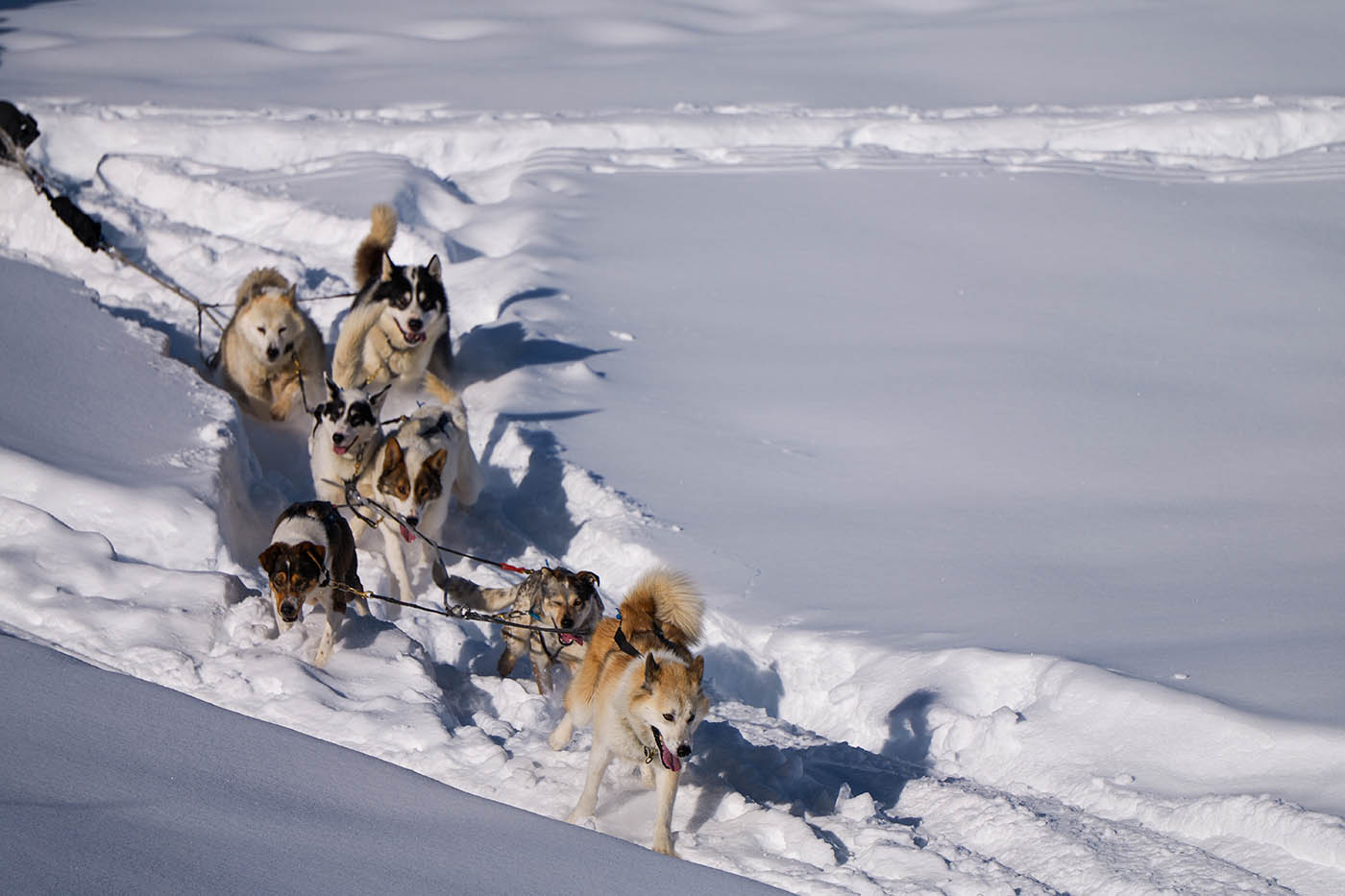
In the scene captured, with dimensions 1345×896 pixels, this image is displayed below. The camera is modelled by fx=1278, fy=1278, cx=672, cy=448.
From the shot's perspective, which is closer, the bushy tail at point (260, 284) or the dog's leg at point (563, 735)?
the dog's leg at point (563, 735)

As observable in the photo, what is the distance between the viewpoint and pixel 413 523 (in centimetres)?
543

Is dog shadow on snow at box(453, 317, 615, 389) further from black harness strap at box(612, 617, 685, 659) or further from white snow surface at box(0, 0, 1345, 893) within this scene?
black harness strap at box(612, 617, 685, 659)

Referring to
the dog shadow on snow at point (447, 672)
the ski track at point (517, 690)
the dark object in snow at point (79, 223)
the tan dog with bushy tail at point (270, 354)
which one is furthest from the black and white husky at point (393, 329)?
the dog shadow on snow at point (447, 672)

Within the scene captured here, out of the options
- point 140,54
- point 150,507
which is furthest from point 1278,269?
point 140,54

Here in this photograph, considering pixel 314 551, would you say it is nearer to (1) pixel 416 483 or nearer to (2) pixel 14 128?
(1) pixel 416 483

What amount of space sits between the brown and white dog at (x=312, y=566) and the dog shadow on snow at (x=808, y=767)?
1382mm

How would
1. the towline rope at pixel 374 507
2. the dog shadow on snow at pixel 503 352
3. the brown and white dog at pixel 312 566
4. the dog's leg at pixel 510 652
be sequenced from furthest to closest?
the dog shadow on snow at pixel 503 352
the towline rope at pixel 374 507
the dog's leg at pixel 510 652
the brown and white dog at pixel 312 566

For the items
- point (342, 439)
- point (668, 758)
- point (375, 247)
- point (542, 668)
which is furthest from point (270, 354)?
point (668, 758)

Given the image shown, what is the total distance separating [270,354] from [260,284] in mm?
680

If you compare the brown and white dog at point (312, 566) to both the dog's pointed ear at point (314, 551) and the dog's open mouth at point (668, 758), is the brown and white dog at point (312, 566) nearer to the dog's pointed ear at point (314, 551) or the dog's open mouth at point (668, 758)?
the dog's pointed ear at point (314, 551)

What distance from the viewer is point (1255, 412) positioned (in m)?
6.79

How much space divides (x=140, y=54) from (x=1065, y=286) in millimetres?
11490

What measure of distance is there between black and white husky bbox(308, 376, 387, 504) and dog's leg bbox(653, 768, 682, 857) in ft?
8.61

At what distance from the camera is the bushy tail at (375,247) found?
25.2 ft
